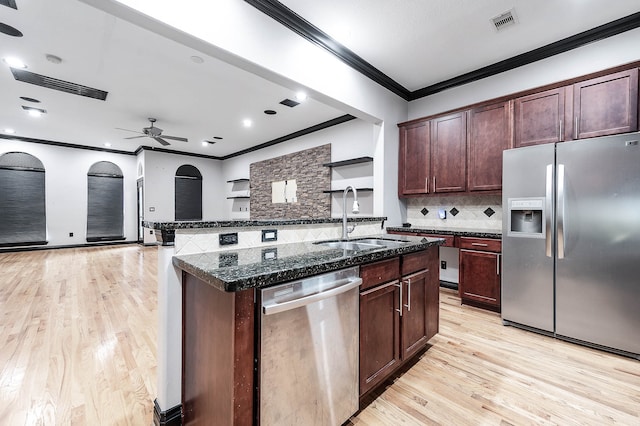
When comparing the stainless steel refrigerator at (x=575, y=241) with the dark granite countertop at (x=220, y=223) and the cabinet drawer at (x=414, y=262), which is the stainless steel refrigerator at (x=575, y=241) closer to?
the cabinet drawer at (x=414, y=262)

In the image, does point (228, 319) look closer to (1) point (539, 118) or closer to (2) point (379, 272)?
(2) point (379, 272)

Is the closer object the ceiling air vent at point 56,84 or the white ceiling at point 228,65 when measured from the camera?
the white ceiling at point 228,65

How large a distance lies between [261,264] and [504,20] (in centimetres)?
320

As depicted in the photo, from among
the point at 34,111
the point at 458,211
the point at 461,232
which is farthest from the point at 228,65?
the point at 34,111

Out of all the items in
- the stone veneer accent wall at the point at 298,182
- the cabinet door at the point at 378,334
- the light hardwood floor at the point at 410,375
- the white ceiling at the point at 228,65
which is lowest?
the light hardwood floor at the point at 410,375

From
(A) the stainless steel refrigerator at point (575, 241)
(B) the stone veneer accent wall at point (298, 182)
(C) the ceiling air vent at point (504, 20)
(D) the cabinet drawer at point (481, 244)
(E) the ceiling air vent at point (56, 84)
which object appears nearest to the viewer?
(A) the stainless steel refrigerator at point (575, 241)

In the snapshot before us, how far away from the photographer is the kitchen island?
1057 millimetres

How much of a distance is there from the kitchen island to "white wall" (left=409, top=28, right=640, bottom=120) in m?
3.11

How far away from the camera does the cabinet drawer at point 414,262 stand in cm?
194

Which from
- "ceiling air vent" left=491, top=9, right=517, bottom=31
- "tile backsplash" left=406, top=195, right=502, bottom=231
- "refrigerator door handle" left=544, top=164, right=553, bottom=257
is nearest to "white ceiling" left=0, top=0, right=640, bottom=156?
"ceiling air vent" left=491, top=9, right=517, bottom=31

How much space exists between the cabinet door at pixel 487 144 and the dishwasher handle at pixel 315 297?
102 inches

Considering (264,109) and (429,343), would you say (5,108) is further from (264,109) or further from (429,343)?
(429,343)

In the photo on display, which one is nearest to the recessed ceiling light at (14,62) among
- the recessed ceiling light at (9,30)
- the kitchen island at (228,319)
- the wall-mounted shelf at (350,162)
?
the recessed ceiling light at (9,30)

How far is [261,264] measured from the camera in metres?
1.29
